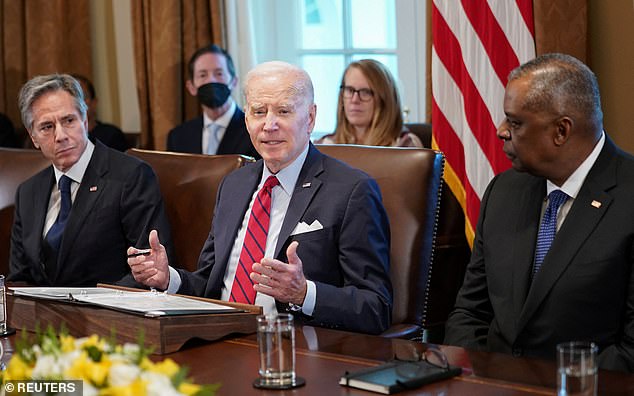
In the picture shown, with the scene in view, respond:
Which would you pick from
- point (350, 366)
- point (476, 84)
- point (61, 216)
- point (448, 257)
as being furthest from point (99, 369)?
point (448, 257)

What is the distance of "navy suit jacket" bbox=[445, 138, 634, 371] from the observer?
7.61ft

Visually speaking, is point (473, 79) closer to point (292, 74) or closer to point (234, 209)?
point (292, 74)

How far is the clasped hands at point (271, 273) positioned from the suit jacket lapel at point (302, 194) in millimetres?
283

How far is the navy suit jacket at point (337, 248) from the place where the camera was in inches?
103

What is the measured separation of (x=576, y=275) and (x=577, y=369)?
805 mm

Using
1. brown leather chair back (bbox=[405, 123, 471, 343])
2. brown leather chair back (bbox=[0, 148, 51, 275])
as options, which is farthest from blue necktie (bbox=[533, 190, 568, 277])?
brown leather chair back (bbox=[0, 148, 51, 275])

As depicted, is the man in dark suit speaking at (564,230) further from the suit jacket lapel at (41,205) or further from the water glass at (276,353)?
the suit jacket lapel at (41,205)

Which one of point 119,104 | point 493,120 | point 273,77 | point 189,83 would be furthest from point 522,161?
point 119,104

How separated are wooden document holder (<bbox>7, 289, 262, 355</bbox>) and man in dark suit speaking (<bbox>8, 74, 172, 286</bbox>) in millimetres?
913

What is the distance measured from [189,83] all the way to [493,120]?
227cm

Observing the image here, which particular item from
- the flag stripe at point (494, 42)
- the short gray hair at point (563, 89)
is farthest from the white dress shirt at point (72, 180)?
the short gray hair at point (563, 89)

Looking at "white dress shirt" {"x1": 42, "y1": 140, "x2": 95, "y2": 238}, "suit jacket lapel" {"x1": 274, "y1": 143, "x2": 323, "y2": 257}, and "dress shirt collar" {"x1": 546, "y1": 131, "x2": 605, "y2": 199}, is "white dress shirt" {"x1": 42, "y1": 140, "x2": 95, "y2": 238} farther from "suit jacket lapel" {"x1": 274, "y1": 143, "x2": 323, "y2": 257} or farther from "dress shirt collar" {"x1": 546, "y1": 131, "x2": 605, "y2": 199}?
"dress shirt collar" {"x1": 546, "y1": 131, "x2": 605, "y2": 199}

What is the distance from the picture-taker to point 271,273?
94.8 inches

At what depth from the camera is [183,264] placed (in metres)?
3.44
